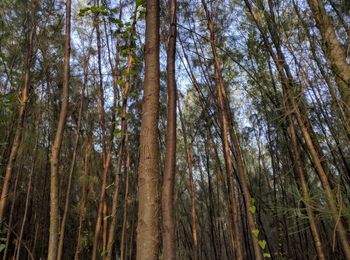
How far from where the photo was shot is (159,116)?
258 inches

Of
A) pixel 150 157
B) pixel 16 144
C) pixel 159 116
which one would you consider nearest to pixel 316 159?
pixel 150 157

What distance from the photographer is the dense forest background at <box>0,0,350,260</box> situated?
1.94 m

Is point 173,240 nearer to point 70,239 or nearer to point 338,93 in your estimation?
point 338,93

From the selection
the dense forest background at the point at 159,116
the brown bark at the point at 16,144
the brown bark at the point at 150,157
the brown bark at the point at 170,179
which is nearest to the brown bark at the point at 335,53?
the dense forest background at the point at 159,116

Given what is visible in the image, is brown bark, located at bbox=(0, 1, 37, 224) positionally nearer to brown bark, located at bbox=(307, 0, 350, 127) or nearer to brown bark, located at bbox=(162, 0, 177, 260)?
brown bark, located at bbox=(162, 0, 177, 260)

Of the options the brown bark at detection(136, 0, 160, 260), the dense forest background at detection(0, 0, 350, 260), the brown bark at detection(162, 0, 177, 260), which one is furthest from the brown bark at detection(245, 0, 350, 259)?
the brown bark at detection(136, 0, 160, 260)

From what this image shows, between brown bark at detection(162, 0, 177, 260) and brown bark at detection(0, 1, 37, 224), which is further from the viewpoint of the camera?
brown bark at detection(0, 1, 37, 224)

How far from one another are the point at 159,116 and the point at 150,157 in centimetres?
505

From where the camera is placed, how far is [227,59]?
5633 millimetres

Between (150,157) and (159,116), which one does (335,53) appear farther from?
(159,116)

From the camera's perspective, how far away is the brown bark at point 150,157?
135 centimetres

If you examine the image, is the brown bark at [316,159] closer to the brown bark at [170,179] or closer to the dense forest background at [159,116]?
the dense forest background at [159,116]

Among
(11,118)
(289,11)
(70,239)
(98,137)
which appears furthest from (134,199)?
(289,11)

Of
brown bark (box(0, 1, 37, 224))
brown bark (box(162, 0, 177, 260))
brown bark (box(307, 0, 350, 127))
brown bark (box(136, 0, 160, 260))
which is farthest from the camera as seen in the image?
brown bark (box(0, 1, 37, 224))
